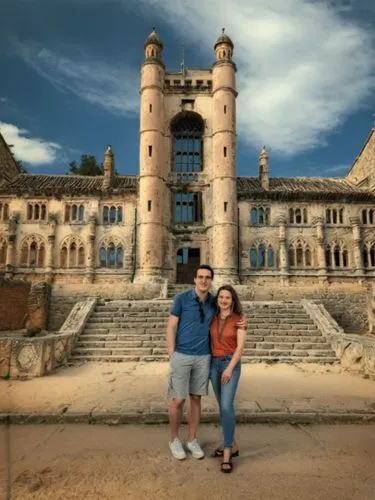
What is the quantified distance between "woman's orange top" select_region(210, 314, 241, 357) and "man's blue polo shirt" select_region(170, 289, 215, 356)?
0.09m

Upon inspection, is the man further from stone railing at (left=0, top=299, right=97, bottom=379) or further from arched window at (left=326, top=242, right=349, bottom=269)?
arched window at (left=326, top=242, right=349, bottom=269)

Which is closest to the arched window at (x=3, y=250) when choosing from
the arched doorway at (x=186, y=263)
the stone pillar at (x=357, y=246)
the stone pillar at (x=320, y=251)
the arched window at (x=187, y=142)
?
the arched doorway at (x=186, y=263)

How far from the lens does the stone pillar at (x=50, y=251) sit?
27.9 meters

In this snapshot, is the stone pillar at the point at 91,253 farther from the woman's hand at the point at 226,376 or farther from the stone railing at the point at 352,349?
the woman's hand at the point at 226,376

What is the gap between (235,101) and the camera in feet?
98.9

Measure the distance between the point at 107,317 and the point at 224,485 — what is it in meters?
11.0

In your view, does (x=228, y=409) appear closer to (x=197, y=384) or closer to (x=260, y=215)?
(x=197, y=384)

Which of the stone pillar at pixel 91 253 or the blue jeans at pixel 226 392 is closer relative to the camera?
the blue jeans at pixel 226 392

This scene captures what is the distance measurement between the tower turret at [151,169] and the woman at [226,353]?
72.7 ft

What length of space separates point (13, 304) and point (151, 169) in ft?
50.7

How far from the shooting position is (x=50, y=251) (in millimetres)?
28328

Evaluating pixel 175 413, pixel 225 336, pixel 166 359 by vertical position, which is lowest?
pixel 166 359

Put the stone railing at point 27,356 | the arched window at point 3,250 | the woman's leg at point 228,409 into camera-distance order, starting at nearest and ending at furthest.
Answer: the woman's leg at point 228,409, the stone railing at point 27,356, the arched window at point 3,250

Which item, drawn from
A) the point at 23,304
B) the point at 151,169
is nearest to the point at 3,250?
the point at 23,304
